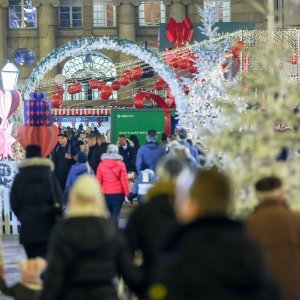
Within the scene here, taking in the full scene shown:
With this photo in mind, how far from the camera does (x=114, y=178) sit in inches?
693

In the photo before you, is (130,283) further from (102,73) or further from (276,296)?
(102,73)

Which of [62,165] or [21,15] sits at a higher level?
[21,15]

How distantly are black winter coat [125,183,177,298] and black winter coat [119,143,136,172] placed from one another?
19.1 m

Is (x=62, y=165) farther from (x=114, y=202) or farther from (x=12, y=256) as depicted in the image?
(x=12, y=256)

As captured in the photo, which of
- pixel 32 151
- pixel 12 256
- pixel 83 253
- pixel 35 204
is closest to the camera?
pixel 83 253

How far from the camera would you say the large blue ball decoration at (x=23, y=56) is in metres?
66.4

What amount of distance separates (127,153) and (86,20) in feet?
136

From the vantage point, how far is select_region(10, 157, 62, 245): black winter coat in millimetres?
11219

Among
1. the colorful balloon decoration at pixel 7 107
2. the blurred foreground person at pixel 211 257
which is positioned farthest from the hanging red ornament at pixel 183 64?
the blurred foreground person at pixel 211 257

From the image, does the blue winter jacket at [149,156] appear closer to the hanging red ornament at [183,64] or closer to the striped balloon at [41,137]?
the striped balloon at [41,137]

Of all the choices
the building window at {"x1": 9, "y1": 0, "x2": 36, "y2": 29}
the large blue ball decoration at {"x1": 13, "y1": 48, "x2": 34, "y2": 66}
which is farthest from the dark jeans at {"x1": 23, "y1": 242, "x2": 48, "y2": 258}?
the building window at {"x1": 9, "y1": 0, "x2": 36, "y2": 29}

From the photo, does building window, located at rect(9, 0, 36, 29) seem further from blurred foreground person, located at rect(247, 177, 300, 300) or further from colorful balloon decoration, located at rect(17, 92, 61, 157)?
blurred foreground person, located at rect(247, 177, 300, 300)

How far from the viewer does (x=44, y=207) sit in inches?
444

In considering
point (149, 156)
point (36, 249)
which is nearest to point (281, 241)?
point (36, 249)
